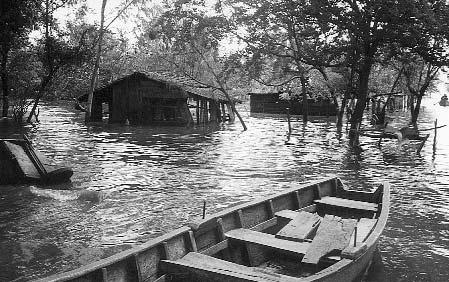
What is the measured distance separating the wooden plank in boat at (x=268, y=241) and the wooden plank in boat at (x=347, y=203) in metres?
2.70

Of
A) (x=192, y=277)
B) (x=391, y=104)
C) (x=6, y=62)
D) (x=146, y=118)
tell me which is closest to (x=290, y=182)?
Result: (x=192, y=277)

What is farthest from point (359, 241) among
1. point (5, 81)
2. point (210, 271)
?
point (5, 81)

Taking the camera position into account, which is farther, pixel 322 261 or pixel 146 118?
pixel 146 118

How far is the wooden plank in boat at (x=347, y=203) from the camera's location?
30.5ft

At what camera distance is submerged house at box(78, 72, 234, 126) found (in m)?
36.6

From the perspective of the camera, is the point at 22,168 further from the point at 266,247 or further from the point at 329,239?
the point at 329,239

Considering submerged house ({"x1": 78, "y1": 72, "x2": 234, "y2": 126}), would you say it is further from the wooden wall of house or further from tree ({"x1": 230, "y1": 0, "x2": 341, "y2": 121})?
tree ({"x1": 230, "y1": 0, "x2": 341, "y2": 121})

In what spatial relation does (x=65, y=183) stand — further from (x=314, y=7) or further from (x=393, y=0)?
(x=393, y=0)

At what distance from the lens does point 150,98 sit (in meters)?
38.9

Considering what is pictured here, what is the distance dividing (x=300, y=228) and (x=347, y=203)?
7.60 ft

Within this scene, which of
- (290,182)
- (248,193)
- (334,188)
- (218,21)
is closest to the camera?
(334,188)

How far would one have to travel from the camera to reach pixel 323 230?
7.52 m

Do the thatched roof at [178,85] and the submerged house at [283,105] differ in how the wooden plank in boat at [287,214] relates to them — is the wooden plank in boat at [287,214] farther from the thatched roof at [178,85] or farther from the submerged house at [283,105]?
the submerged house at [283,105]

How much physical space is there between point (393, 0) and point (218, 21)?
14.1m
